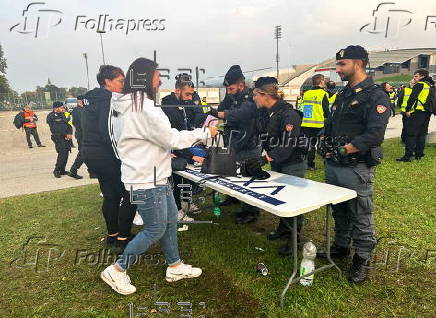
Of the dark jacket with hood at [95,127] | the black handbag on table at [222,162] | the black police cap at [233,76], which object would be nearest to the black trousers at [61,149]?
the dark jacket with hood at [95,127]

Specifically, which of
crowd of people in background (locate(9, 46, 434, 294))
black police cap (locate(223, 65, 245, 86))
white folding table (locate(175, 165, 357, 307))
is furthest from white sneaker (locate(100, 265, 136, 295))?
black police cap (locate(223, 65, 245, 86))

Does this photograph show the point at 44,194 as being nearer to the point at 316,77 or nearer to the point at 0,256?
the point at 0,256

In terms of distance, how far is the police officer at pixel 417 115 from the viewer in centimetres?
688

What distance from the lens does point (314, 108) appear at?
659 cm

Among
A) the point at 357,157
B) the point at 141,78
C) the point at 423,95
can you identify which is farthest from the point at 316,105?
the point at 141,78

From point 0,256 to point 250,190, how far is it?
3177 millimetres

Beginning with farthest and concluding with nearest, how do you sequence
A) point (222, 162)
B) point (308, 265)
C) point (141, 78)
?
1. point (222, 162)
2. point (308, 265)
3. point (141, 78)

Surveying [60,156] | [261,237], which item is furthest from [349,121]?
[60,156]

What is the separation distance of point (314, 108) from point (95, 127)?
4.67 meters

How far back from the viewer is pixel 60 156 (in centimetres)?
773

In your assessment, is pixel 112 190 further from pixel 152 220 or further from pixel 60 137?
pixel 60 137

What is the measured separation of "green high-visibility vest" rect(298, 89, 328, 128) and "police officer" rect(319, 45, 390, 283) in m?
3.73

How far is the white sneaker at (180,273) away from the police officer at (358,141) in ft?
4.91

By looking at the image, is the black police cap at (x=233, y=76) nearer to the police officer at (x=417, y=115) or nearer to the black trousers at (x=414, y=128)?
the police officer at (x=417, y=115)
